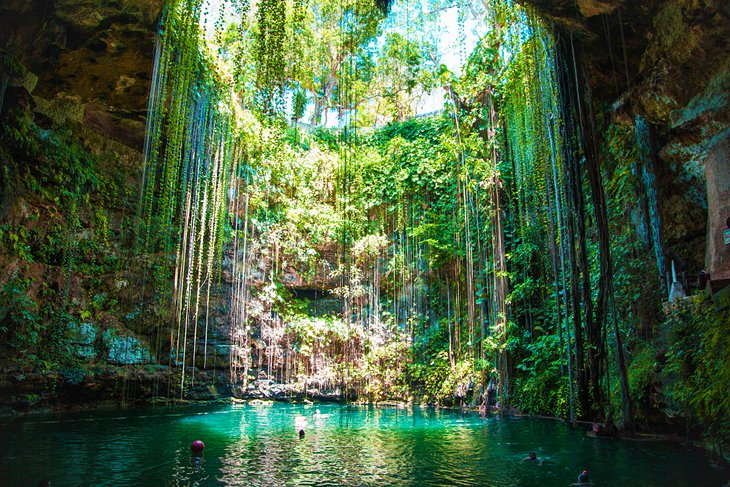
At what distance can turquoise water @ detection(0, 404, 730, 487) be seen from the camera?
443 cm

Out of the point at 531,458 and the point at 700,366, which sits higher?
the point at 700,366

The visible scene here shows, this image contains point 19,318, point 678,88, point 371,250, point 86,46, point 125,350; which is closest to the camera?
point 678,88

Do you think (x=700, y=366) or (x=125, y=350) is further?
(x=125, y=350)

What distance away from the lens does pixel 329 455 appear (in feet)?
18.8

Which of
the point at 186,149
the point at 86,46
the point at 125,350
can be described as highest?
the point at 86,46

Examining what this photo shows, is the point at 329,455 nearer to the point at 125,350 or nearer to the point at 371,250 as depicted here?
the point at 125,350

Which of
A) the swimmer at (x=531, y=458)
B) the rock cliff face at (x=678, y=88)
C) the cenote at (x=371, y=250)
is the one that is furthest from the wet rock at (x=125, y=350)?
the rock cliff face at (x=678, y=88)

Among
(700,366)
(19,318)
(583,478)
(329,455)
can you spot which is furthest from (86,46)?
(700,366)

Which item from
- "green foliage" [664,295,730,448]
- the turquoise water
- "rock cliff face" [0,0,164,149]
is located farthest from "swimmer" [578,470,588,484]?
"rock cliff face" [0,0,164,149]

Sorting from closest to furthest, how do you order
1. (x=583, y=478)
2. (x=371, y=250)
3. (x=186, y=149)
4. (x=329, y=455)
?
(x=583, y=478)
(x=329, y=455)
(x=186, y=149)
(x=371, y=250)

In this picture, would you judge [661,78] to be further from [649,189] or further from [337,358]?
[337,358]

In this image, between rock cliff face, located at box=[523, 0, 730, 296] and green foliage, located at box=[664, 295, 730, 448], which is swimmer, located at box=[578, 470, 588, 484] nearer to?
green foliage, located at box=[664, 295, 730, 448]

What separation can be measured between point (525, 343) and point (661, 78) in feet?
19.5

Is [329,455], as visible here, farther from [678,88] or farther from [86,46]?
[86,46]
